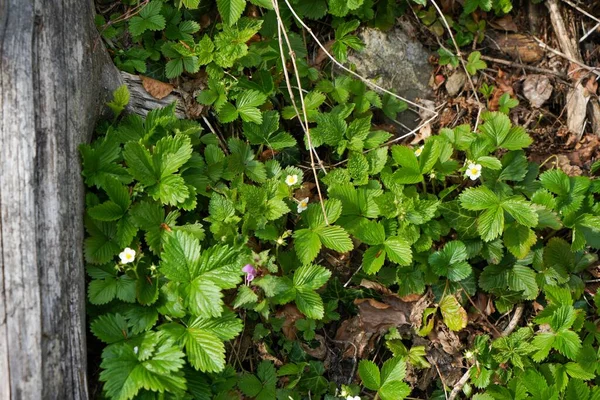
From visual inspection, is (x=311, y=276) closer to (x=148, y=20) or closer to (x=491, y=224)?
(x=491, y=224)

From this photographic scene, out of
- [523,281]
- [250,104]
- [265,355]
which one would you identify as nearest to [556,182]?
[523,281]

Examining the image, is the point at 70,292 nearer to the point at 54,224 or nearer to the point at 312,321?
the point at 54,224

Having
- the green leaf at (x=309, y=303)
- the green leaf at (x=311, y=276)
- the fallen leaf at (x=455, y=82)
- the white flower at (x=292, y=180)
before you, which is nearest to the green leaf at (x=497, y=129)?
the fallen leaf at (x=455, y=82)

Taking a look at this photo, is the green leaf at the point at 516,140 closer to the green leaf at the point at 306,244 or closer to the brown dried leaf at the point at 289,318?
the green leaf at the point at 306,244

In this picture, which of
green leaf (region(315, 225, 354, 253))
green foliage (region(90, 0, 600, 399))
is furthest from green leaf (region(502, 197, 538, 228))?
green leaf (region(315, 225, 354, 253))

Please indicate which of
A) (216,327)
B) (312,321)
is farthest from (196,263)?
(312,321)

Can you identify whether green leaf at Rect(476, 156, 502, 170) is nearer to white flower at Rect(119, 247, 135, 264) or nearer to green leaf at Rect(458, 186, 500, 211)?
green leaf at Rect(458, 186, 500, 211)
